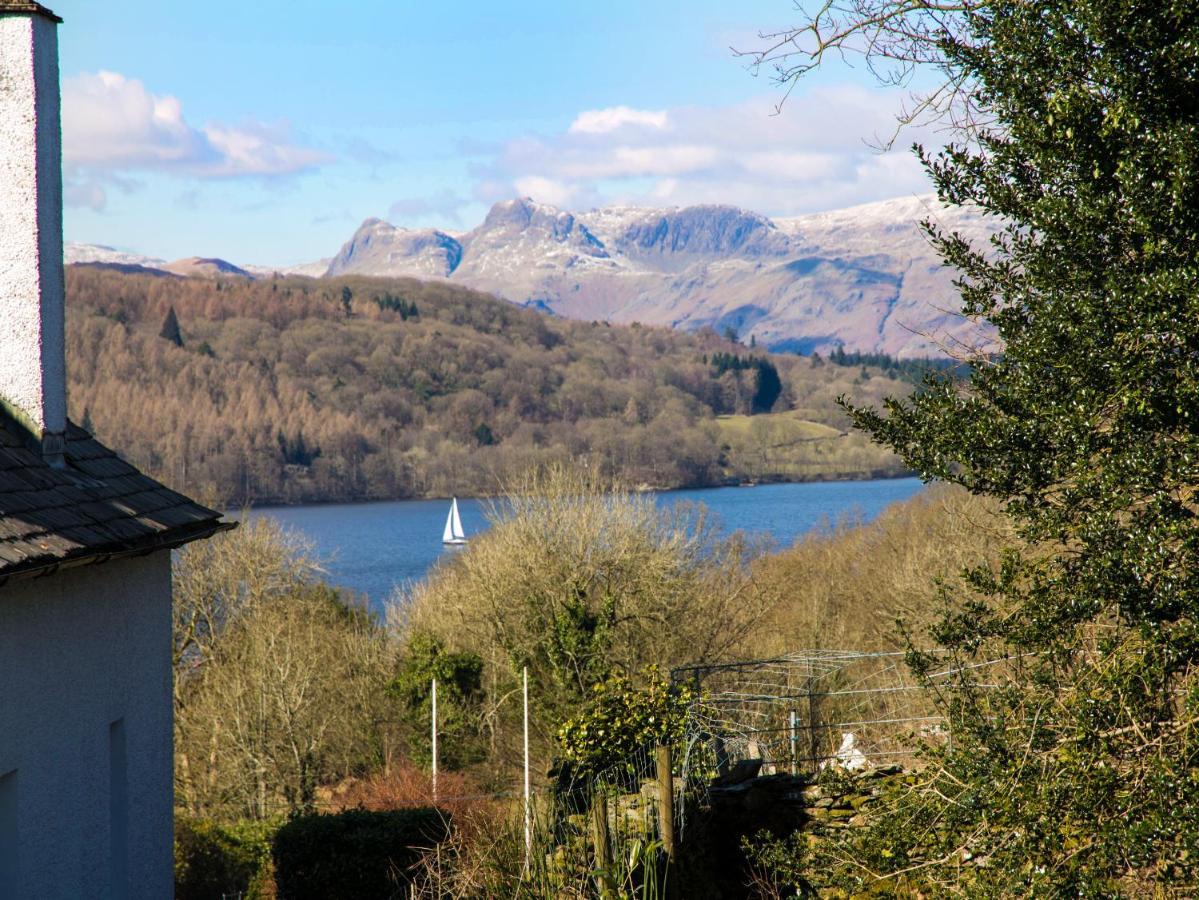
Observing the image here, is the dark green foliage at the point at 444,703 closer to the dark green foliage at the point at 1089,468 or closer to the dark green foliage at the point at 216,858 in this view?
the dark green foliage at the point at 216,858

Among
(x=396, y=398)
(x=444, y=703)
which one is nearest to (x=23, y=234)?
(x=444, y=703)

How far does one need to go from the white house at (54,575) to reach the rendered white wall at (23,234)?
0.01m

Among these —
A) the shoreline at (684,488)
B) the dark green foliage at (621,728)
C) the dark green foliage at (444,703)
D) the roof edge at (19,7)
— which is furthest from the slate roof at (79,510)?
the shoreline at (684,488)

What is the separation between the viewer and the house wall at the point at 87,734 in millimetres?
7977

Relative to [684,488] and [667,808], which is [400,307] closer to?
[684,488]

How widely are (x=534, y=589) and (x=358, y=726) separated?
6893 mm

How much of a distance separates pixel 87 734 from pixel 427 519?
359ft

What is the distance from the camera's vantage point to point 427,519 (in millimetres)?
117625

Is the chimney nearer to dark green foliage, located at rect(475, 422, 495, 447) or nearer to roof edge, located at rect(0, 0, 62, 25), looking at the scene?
roof edge, located at rect(0, 0, 62, 25)

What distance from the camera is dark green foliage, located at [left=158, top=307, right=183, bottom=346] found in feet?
491

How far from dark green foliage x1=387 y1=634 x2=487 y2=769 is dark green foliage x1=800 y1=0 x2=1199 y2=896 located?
21801 mm

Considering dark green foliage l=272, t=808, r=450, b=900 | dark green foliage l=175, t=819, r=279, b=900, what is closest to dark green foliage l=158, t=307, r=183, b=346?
dark green foliage l=175, t=819, r=279, b=900

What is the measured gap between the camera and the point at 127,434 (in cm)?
11838

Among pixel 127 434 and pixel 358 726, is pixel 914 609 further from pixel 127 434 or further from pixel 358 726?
pixel 127 434
